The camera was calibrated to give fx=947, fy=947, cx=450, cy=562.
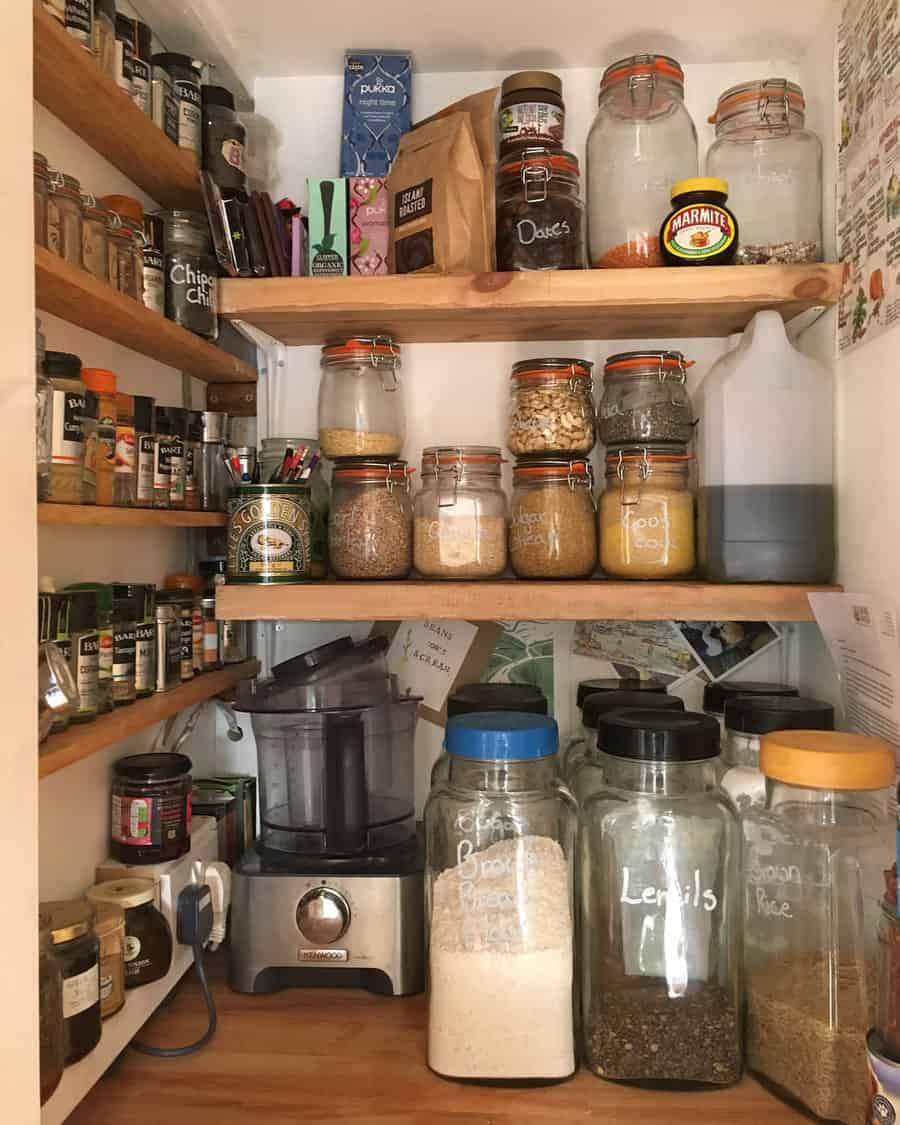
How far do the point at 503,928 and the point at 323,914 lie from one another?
28 centimetres

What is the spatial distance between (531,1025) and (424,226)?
1005 millimetres

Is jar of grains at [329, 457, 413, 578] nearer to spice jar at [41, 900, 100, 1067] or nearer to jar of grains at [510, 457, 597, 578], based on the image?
jar of grains at [510, 457, 597, 578]

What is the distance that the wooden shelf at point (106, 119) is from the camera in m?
0.92

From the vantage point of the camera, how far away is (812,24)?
134cm

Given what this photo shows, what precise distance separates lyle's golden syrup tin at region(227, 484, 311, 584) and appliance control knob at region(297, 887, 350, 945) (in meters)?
0.41

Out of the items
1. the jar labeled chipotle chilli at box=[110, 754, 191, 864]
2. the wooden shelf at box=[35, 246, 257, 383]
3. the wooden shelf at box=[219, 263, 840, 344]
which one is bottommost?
the jar labeled chipotle chilli at box=[110, 754, 191, 864]

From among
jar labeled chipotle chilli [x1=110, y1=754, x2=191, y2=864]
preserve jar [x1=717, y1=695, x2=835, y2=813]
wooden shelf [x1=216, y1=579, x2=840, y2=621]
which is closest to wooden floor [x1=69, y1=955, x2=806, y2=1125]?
jar labeled chipotle chilli [x1=110, y1=754, x2=191, y2=864]

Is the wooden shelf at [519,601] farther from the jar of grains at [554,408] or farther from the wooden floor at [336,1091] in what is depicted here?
the wooden floor at [336,1091]

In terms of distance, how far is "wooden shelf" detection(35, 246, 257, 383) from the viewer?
2.99 ft

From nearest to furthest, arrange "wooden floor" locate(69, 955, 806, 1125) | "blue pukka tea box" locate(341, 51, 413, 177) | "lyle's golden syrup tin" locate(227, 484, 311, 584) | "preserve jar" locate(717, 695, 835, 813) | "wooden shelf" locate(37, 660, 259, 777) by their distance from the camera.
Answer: "wooden shelf" locate(37, 660, 259, 777)
"wooden floor" locate(69, 955, 806, 1125)
"preserve jar" locate(717, 695, 835, 813)
"lyle's golden syrup tin" locate(227, 484, 311, 584)
"blue pukka tea box" locate(341, 51, 413, 177)

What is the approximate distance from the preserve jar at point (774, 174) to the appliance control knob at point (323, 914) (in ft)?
3.31

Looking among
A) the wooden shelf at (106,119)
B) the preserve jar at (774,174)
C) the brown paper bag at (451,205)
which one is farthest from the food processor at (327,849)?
the preserve jar at (774,174)

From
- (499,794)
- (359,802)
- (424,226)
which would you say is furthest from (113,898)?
(424,226)

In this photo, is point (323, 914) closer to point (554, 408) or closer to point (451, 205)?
point (554, 408)
